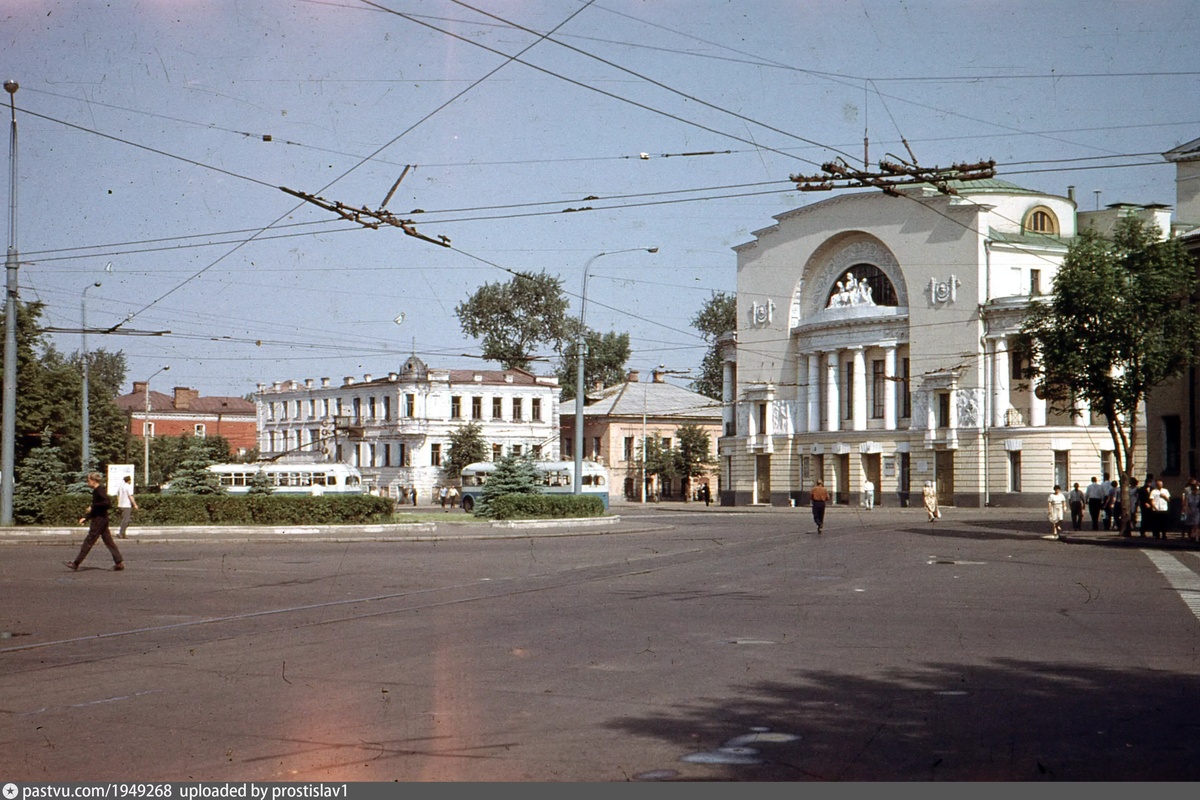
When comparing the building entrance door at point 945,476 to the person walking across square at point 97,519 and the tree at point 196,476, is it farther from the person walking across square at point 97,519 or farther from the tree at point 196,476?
the person walking across square at point 97,519

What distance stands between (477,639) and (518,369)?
288ft

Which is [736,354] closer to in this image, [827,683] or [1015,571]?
[1015,571]

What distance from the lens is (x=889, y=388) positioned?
7769cm

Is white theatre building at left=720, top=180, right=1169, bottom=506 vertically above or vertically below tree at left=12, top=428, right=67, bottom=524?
above

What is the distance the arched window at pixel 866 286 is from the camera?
7781 cm

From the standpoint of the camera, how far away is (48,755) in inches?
282

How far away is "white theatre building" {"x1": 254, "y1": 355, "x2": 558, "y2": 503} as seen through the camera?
9206cm

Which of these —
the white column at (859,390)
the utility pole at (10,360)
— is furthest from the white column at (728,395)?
the utility pole at (10,360)

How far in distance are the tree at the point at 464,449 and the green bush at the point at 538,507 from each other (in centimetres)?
4605

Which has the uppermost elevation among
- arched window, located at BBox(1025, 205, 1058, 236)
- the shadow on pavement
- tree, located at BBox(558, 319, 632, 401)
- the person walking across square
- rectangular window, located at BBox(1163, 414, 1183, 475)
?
arched window, located at BBox(1025, 205, 1058, 236)

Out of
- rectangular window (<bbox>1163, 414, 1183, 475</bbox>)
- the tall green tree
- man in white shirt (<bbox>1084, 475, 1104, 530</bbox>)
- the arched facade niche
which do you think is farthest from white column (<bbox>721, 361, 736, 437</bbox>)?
rectangular window (<bbox>1163, 414, 1183, 475</bbox>)

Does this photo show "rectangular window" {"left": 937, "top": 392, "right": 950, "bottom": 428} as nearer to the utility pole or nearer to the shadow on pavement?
the utility pole

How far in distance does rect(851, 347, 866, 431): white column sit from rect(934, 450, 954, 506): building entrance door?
20.7ft

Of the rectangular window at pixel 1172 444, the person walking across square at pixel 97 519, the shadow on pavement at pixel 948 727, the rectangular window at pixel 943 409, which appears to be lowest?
the shadow on pavement at pixel 948 727
